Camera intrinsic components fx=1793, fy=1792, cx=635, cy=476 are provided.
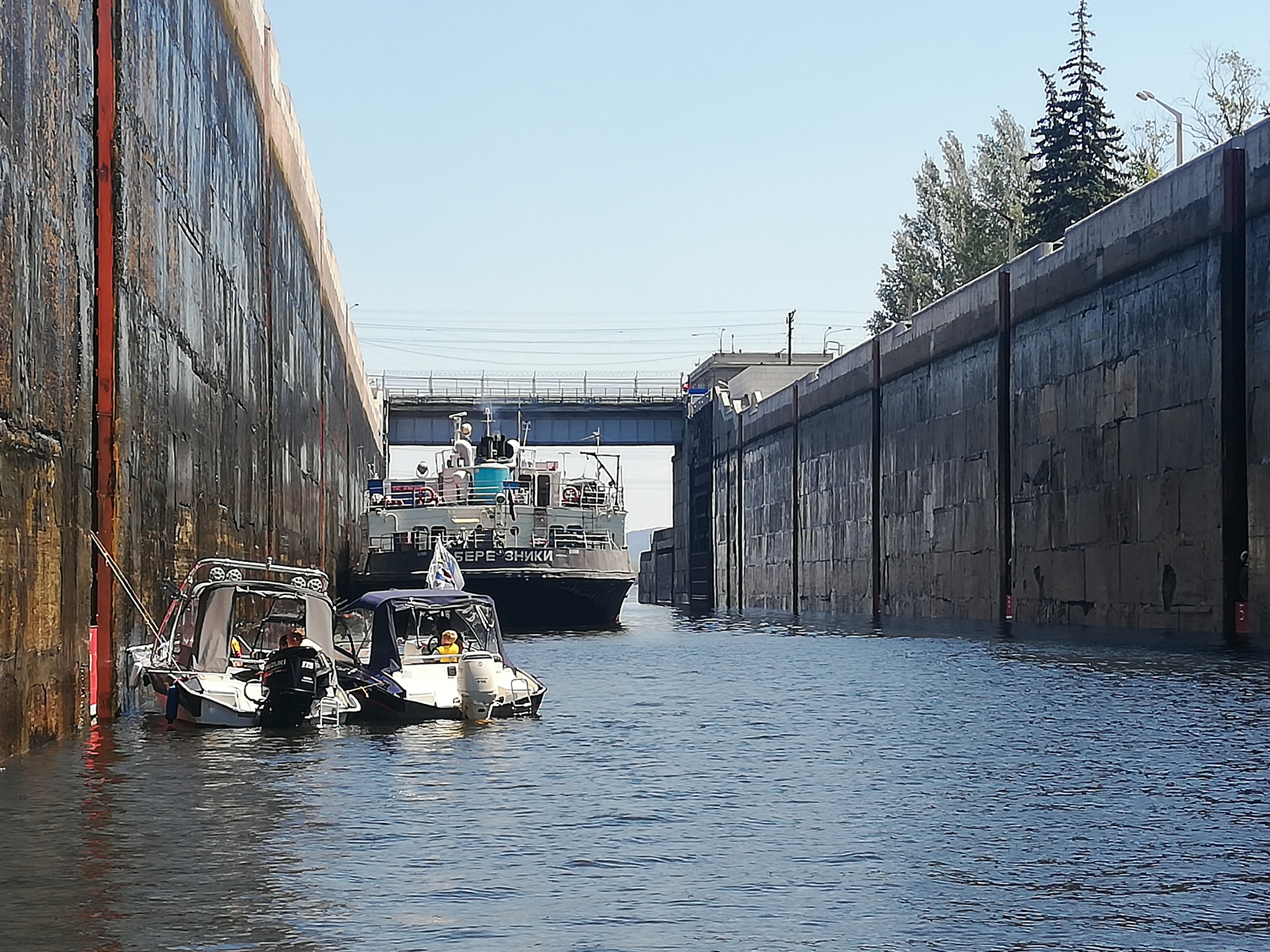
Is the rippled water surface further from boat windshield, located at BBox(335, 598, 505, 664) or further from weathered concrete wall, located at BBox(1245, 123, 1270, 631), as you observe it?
weathered concrete wall, located at BBox(1245, 123, 1270, 631)

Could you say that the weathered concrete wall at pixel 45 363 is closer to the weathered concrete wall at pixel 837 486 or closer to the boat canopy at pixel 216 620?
the boat canopy at pixel 216 620

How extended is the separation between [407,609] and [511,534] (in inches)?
1414

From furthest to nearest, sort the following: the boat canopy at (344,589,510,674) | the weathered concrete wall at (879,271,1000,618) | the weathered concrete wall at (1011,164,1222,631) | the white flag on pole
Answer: the weathered concrete wall at (879,271,1000,618), the weathered concrete wall at (1011,164,1222,631), the white flag on pole, the boat canopy at (344,589,510,674)

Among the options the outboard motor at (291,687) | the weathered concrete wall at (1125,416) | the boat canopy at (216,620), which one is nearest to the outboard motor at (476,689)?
the outboard motor at (291,687)

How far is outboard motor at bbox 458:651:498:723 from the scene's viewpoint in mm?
25047

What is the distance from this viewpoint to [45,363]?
18750mm

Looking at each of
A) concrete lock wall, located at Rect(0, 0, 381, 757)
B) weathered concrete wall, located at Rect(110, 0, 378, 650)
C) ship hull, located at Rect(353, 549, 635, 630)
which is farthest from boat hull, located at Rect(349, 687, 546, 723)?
ship hull, located at Rect(353, 549, 635, 630)

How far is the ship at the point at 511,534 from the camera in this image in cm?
5769

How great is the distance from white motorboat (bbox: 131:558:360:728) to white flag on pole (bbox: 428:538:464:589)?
9395mm

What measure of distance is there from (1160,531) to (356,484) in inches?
1898

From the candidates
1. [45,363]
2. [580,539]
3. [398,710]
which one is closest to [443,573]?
[398,710]

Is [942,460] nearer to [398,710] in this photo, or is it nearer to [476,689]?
[476,689]

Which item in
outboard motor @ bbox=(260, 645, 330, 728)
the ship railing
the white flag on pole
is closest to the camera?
outboard motor @ bbox=(260, 645, 330, 728)

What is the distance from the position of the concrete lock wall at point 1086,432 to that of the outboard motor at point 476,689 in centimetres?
1966
